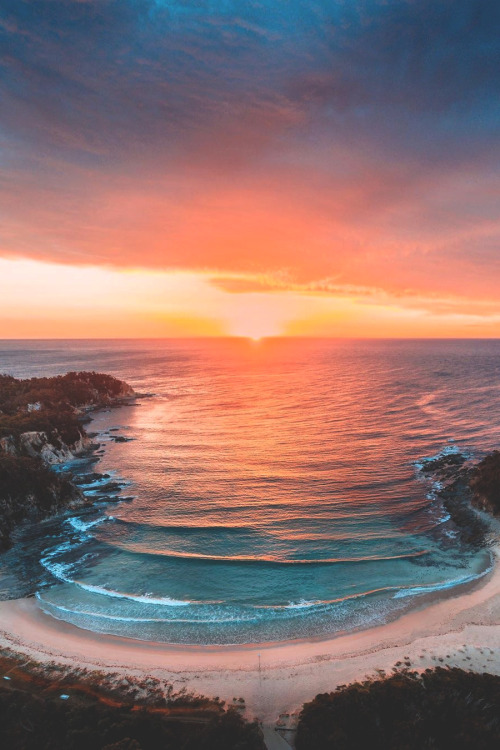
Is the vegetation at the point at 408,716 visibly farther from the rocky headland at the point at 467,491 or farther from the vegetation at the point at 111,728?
the rocky headland at the point at 467,491

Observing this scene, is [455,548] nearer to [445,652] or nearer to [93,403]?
[445,652]

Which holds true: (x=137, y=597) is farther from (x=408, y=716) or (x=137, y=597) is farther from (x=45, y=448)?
(x=45, y=448)

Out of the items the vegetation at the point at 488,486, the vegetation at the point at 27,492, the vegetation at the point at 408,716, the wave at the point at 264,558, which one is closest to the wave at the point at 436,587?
the wave at the point at 264,558

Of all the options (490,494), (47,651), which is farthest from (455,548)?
Answer: (47,651)

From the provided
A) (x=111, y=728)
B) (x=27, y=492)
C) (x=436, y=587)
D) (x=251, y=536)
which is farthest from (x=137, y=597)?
(x=436, y=587)

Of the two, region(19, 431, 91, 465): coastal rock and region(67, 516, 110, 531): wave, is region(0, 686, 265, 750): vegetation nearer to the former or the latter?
region(67, 516, 110, 531): wave

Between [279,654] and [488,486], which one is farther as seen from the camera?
[488,486]
